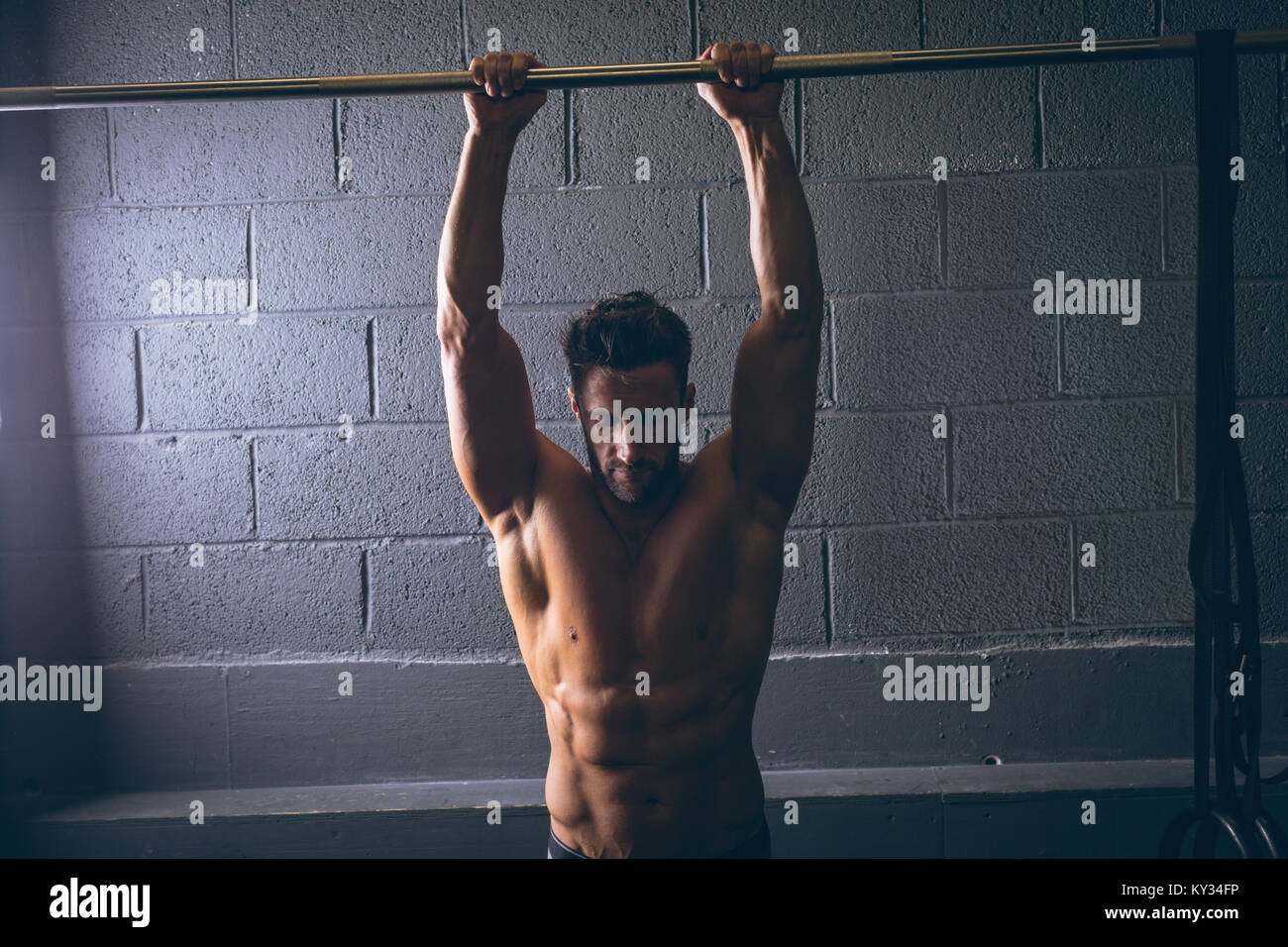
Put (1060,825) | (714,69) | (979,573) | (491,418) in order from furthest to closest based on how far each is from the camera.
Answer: (979,573), (1060,825), (491,418), (714,69)

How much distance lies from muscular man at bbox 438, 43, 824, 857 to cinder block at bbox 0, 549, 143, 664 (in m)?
1.32

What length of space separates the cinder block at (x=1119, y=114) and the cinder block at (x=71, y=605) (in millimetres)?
2616

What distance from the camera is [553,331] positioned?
204cm

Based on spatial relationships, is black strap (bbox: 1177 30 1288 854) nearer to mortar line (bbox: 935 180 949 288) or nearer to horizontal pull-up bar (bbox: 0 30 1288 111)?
horizontal pull-up bar (bbox: 0 30 1288 111)

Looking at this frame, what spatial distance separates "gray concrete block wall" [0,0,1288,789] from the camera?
200 cm

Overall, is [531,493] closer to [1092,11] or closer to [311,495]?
[311,495]

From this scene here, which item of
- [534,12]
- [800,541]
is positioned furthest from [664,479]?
[534,12]

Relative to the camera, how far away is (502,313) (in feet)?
6.70

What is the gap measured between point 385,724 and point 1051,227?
211 centimetres

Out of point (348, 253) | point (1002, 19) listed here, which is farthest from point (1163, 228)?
point (348, 253)

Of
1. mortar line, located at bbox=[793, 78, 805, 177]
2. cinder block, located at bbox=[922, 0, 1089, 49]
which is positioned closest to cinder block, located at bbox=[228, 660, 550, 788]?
mortar line, located at bbox=[793, 78, 805, 177]

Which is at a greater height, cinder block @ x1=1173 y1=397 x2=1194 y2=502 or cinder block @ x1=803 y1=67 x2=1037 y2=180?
cinder block @ x1=803 y1=67 x2=1037 y2=180

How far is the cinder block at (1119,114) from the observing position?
1985mm

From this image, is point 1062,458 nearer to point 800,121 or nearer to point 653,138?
point 800,121
